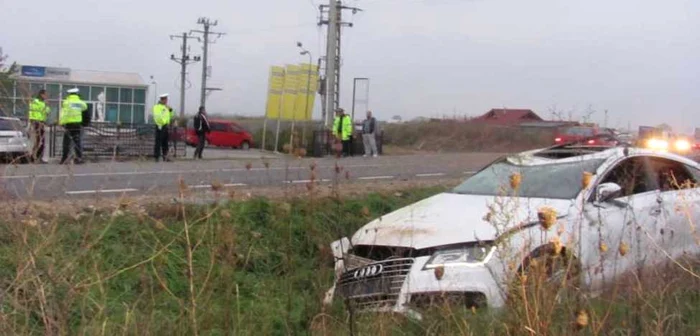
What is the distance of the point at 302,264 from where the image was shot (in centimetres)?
723

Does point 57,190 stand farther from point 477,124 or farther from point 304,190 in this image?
point 477,124

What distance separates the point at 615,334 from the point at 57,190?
5055mm

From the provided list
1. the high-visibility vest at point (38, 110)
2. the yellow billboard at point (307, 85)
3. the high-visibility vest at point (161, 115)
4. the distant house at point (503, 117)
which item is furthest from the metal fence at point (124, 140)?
the distant house at point (503, 117)

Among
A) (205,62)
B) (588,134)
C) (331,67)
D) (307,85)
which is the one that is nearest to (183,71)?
(205,62)

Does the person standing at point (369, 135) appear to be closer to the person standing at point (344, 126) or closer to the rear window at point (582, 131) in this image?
the person standing at point (344, 126)

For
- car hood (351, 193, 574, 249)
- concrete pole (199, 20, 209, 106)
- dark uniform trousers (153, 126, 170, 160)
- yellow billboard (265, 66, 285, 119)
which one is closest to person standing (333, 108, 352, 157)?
yellow billboard (265, 66, 285, 119)

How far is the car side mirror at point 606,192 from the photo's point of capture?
6383mm

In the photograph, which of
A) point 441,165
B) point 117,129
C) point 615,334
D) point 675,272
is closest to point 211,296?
point 615,334

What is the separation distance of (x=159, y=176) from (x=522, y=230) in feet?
32.2

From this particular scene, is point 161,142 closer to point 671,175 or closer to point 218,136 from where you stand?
point 671,175

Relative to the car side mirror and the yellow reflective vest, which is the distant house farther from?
the car side mirror

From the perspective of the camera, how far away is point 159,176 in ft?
45.2

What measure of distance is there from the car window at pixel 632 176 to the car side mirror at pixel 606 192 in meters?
0.27

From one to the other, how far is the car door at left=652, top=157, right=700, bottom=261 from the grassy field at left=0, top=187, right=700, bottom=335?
51.6 inches
